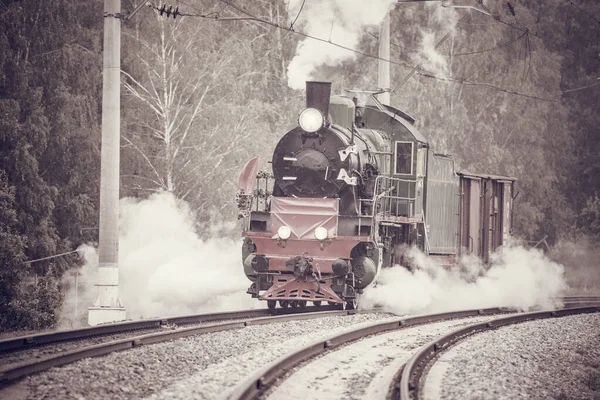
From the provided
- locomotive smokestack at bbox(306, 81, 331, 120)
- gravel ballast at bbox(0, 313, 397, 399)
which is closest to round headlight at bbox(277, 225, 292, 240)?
locomotive smokestack at bbox(306, 81, 331, 120)

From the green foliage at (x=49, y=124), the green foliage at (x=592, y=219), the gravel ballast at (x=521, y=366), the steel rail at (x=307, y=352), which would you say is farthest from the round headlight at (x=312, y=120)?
the green foliage at (x=592, y=219)

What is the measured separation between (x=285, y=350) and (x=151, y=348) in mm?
1437

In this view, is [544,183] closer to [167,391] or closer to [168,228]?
[168,228]

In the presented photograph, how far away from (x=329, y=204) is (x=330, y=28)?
6464mm

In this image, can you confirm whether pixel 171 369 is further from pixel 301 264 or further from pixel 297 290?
pixel 297 290

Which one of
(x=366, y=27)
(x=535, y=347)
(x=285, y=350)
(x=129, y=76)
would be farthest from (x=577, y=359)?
(x=129, y=76)

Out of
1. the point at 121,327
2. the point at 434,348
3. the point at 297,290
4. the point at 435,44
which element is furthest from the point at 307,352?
the point at 435,44

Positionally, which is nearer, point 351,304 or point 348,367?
point 348,367

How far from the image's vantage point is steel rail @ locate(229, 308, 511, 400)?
767 centimetres

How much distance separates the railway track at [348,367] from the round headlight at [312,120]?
3.25m

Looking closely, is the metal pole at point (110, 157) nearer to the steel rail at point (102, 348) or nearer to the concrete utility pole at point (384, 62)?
the steel rail at point (102, 348)

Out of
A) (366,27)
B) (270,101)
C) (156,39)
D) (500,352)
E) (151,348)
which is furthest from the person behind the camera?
(270,101)

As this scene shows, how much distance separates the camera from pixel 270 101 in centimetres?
3453

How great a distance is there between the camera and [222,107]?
2803 cm
